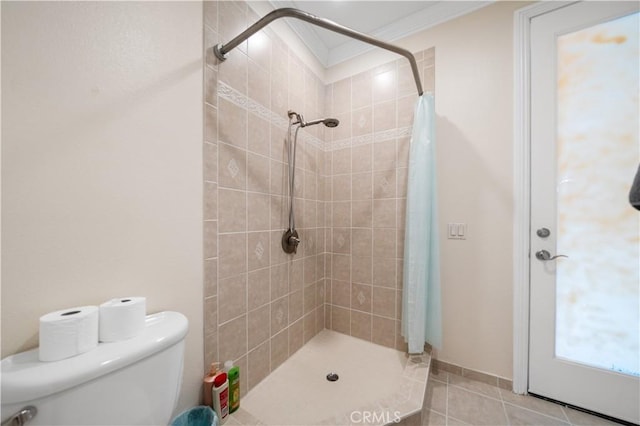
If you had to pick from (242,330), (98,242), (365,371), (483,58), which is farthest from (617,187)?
(98,242)

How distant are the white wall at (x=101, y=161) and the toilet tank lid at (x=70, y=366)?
11cm

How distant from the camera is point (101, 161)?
694 millimetres

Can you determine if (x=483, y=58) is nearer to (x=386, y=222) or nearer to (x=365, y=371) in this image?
(x=386, y=222)

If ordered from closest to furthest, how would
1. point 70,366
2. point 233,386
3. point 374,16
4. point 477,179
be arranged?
1. point 70,366
2. point 233,386
3. point 477,179
4. point 374,16

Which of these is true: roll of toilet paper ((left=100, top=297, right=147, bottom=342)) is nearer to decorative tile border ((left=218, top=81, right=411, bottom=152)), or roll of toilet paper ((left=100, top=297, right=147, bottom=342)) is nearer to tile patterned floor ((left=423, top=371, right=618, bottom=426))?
decorative tile border ((left=218, top=81, right=411, bottom=152))

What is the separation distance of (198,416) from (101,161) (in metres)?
1.03

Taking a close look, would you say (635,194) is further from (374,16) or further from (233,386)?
(374,16)

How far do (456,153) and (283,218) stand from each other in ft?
3.93

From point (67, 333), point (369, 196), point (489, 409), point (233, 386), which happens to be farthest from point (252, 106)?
point (489, 409)

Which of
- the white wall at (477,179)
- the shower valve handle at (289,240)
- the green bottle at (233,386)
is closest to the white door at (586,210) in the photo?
the white wall at (477,179)

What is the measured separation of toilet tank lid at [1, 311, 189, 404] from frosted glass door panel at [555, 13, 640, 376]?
74.3 inches

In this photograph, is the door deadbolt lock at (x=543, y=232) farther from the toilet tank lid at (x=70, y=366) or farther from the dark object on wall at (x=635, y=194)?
the toilet tank lid at (x=70, y=366)

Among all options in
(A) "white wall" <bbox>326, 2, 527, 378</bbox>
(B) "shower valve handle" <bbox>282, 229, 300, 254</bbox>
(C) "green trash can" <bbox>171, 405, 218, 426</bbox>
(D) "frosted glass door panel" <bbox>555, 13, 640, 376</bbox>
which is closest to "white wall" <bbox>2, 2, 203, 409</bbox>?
(C) "green trash can" <bbox>171, 405, 218, 426</bbox>

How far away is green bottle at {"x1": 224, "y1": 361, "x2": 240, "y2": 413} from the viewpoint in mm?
1035
